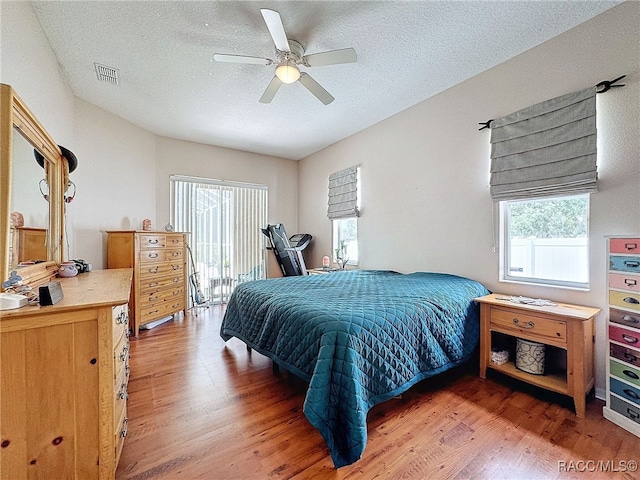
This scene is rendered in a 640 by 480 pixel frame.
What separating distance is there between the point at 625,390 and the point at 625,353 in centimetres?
22

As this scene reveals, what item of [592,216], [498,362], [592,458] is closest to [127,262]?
[498,362]

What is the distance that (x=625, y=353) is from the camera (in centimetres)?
161

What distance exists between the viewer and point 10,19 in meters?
1.61

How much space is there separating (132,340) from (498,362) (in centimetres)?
365

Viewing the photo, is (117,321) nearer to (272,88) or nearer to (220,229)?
(272,88)

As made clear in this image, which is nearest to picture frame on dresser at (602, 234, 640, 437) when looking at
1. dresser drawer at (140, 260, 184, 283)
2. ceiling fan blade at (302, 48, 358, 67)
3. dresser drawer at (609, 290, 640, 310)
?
dresser drawer at (609, 290, 640, 310)

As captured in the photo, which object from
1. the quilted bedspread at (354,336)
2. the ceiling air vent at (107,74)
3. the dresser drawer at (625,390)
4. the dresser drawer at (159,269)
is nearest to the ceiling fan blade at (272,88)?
the ceiling air vent at (107,74)

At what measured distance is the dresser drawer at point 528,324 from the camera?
1.84 meters

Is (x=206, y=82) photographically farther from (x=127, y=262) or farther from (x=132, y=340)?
(x=132, y=340)

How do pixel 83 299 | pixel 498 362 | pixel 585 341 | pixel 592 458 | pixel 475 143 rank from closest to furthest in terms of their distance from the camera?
pixel 83 299 → pixel 592 458 → pixel 585 341 → pixel 498 362 → pixel 475 143

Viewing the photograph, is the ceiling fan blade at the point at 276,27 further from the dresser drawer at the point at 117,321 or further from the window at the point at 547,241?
the window at the point at 547,241

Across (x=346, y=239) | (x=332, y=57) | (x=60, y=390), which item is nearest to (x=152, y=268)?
(x=60, y=390)

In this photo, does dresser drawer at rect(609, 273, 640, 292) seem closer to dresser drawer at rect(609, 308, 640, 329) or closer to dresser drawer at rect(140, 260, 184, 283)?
Result: dresser drawer at rect(609, 308, 640, 329)

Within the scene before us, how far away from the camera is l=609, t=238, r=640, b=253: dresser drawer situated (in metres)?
1.57
